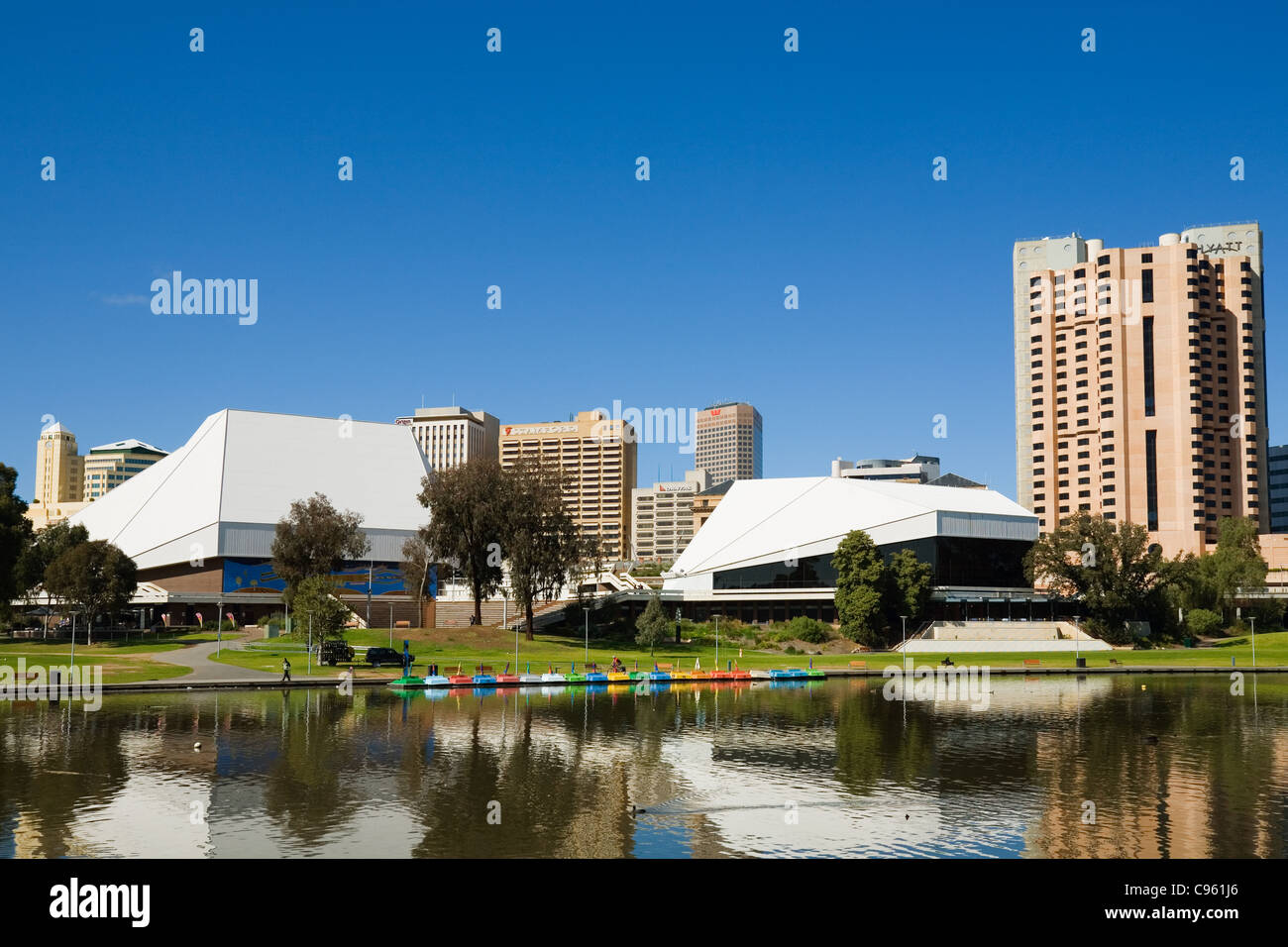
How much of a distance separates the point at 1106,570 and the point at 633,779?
267 feet

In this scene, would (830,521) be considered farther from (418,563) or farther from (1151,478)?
(1151,478)

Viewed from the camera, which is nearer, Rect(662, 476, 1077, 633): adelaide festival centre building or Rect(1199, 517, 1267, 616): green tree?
Rect(662, 476, 1077, 633): adelaide festival centre building

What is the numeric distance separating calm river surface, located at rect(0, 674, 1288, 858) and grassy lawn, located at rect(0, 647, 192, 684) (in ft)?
22.5

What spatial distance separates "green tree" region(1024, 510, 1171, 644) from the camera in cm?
10581

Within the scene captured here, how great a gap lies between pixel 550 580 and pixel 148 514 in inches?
2478

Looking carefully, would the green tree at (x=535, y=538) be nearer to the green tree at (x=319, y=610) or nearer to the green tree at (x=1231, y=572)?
the green tree at (x=319, y=610)

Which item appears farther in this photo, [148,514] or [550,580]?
[148,514]

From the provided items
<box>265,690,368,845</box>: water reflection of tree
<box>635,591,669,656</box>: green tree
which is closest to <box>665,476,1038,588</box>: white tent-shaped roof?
<box>635,591,669,656</box>: green tree

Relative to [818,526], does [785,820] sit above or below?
below

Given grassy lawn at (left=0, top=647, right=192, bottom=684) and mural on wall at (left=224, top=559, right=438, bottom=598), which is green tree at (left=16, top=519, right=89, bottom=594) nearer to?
mural on wall at (left=224, top=559, right=438, bottom=598)

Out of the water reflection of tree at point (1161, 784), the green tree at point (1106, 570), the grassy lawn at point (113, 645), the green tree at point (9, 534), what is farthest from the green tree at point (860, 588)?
the green tree at point (9, 534)
